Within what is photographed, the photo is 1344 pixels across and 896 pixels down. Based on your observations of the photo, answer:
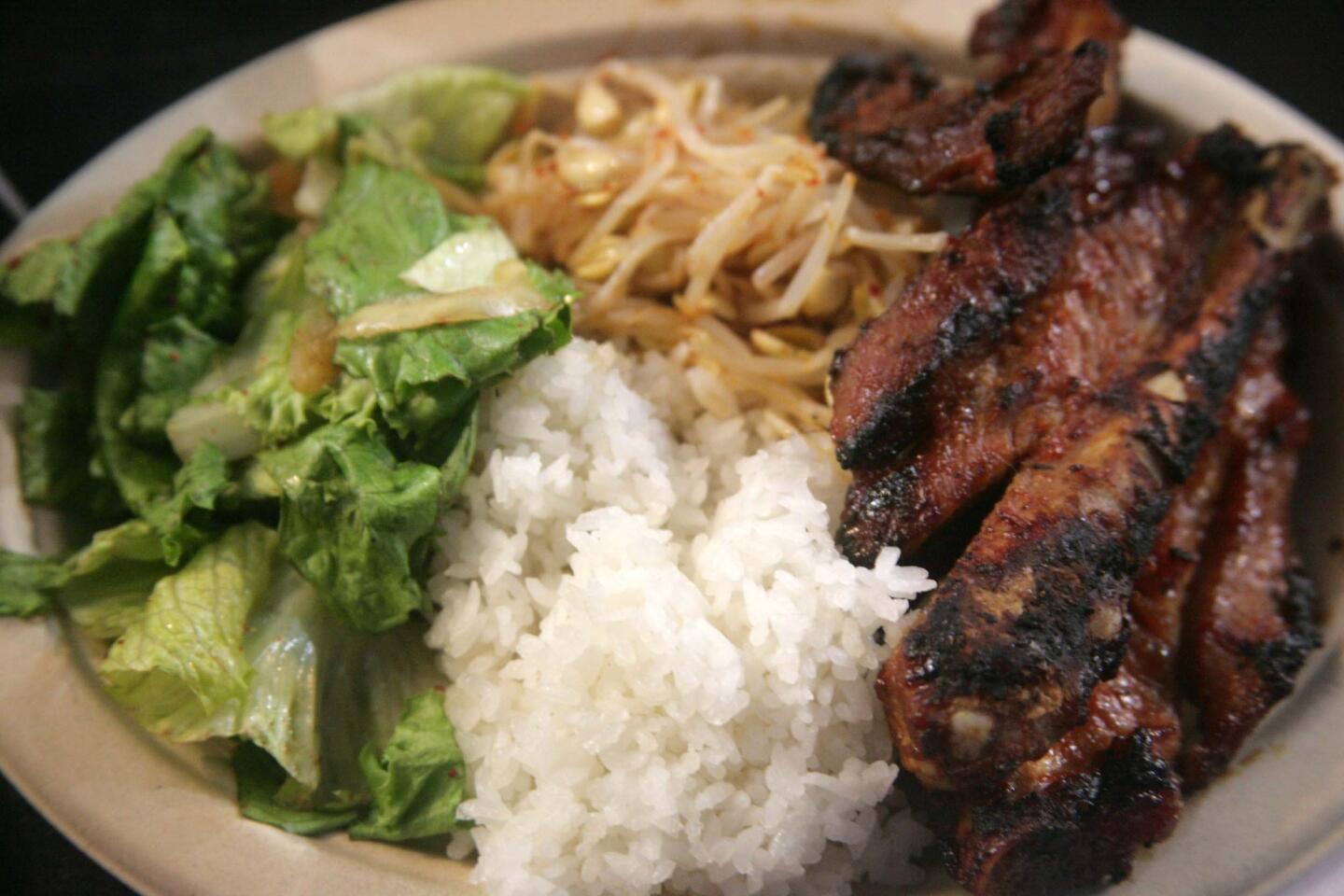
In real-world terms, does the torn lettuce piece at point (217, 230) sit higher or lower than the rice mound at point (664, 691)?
higher

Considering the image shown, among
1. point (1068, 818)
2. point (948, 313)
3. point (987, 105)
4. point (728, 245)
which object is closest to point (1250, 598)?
point (1068, 818)

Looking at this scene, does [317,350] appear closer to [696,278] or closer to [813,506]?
[696,278]

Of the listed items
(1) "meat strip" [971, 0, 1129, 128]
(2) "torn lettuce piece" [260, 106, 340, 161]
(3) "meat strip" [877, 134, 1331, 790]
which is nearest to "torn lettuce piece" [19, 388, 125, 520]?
(2) "torn lettuce piece" [260, 106, 340, 161]

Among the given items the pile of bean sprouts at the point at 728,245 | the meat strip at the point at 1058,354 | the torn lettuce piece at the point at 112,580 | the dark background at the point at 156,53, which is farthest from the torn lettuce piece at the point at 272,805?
the dark background at the point at 156,53

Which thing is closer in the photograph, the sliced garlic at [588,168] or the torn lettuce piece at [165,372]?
the torn lettuce piece at [165,372]

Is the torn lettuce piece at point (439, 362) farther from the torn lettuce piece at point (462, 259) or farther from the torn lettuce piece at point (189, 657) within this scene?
the torn lettuce piece at point (189, 657)

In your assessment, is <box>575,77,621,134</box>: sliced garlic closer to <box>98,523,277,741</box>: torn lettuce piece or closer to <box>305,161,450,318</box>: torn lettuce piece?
<box>305,161,450,318</box>: torn lettuce piece

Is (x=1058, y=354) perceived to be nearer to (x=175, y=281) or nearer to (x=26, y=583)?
(x=175, y=281)

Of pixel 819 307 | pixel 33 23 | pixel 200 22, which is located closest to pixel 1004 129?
pixel 819 307
